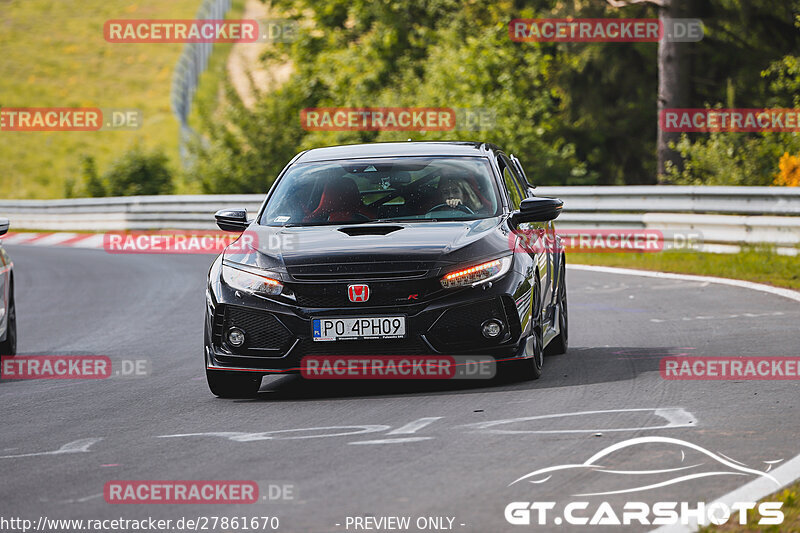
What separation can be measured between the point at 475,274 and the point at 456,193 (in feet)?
4.00

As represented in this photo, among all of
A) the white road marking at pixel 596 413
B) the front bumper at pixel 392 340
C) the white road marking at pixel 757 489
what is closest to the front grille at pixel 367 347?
the front bumper at pixel 392 340

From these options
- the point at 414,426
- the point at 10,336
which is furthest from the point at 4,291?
the point at 414,426

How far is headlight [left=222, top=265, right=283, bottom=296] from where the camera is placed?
26.3 ft

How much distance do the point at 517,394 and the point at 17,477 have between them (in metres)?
3.11

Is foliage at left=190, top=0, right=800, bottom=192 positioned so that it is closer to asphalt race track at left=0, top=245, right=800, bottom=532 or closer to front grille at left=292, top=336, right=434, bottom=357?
asphalt race track at left=0, top=245, right=800, bottom=532

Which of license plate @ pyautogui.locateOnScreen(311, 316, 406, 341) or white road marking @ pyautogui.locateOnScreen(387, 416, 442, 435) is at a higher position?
license plate @ pyautogui.locateOnScreen(311, 316, 406, 341)

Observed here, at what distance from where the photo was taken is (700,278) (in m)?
15.8

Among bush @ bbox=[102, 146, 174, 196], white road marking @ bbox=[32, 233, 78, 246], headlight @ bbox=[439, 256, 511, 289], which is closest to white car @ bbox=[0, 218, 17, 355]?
headlight @ bbox=[439, 256, 511, 289]

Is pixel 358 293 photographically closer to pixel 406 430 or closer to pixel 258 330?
pixel 258 330

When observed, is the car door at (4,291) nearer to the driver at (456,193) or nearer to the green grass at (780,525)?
the driver at (456,193)

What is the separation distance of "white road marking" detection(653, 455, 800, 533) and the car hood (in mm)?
2794

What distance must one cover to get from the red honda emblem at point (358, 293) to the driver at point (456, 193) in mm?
1340

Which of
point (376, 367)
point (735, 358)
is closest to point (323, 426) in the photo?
point (376, 367)

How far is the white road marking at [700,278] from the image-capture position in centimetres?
A: 1374
